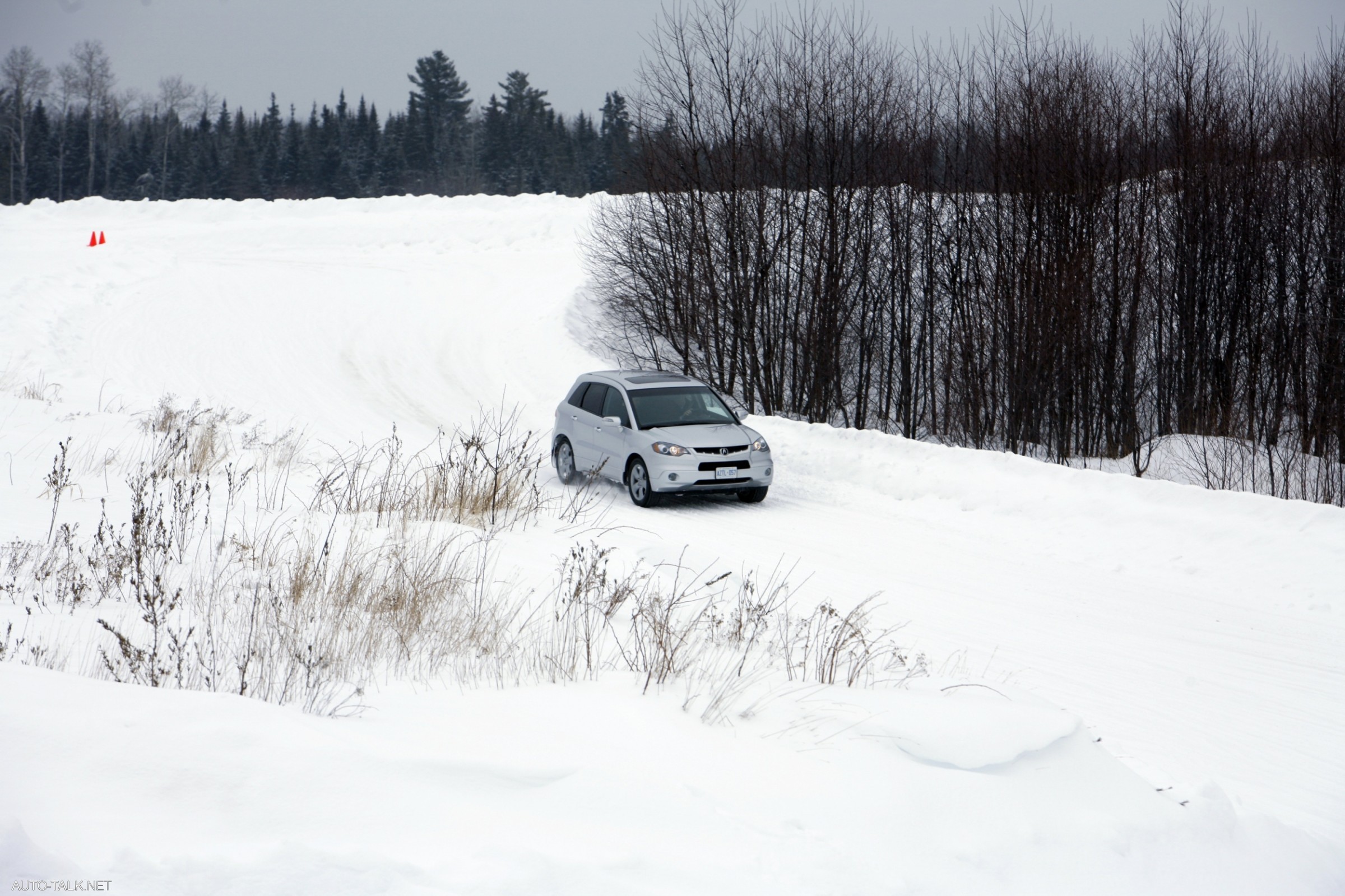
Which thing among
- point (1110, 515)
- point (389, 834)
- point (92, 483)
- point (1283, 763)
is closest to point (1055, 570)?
point (1110, 515)

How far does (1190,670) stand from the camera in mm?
7098

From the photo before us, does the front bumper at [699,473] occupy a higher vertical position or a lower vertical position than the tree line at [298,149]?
lower

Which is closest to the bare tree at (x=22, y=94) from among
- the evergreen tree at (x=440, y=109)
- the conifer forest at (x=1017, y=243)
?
the evergreen tree at (x=440, y=109)

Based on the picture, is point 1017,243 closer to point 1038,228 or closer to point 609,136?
point 1038,228

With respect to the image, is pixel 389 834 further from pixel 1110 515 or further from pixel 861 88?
pixel 861 88

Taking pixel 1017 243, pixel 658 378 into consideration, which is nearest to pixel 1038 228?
pixel 1017 243

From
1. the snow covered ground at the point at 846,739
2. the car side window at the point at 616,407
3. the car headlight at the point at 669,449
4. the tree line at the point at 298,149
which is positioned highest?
the tree line at the point at 298,149

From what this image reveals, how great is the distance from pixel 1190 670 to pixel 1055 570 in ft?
10.4

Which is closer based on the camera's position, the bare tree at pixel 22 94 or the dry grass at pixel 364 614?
the dry grass at pixel 364 614

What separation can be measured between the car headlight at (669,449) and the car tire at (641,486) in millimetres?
322

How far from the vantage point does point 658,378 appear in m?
15.2

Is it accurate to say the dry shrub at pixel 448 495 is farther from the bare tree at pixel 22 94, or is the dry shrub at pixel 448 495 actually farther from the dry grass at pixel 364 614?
the bare tree at pixel 22 94

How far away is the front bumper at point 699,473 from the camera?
13.2 metres

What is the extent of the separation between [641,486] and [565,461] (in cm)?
262
